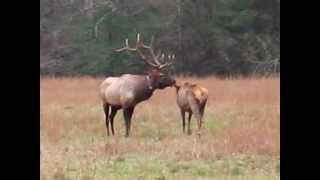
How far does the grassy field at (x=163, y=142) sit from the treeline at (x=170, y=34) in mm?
10041

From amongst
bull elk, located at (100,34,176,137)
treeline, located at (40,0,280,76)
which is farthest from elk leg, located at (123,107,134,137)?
treeline, located at (40,0,280,76)

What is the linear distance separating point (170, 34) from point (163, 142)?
1940 cm

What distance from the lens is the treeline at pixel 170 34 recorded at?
87.2 ft

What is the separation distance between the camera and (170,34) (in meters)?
28.3

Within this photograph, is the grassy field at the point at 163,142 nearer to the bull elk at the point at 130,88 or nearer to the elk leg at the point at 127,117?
the elk leg at the point at 127,117

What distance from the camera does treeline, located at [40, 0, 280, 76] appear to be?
26.6 m

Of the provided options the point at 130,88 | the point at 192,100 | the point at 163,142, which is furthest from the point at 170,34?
the point at 163,142

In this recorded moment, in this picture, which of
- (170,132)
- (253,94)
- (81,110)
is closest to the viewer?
(170,132)

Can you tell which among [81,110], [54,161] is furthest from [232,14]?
[54,161]

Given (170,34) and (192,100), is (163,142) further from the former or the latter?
(170,34)

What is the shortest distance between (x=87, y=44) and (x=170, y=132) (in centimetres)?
1834

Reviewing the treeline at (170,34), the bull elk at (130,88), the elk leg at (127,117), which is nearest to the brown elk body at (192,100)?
the bull elk at (130,88)

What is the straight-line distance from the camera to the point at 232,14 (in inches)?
1046
